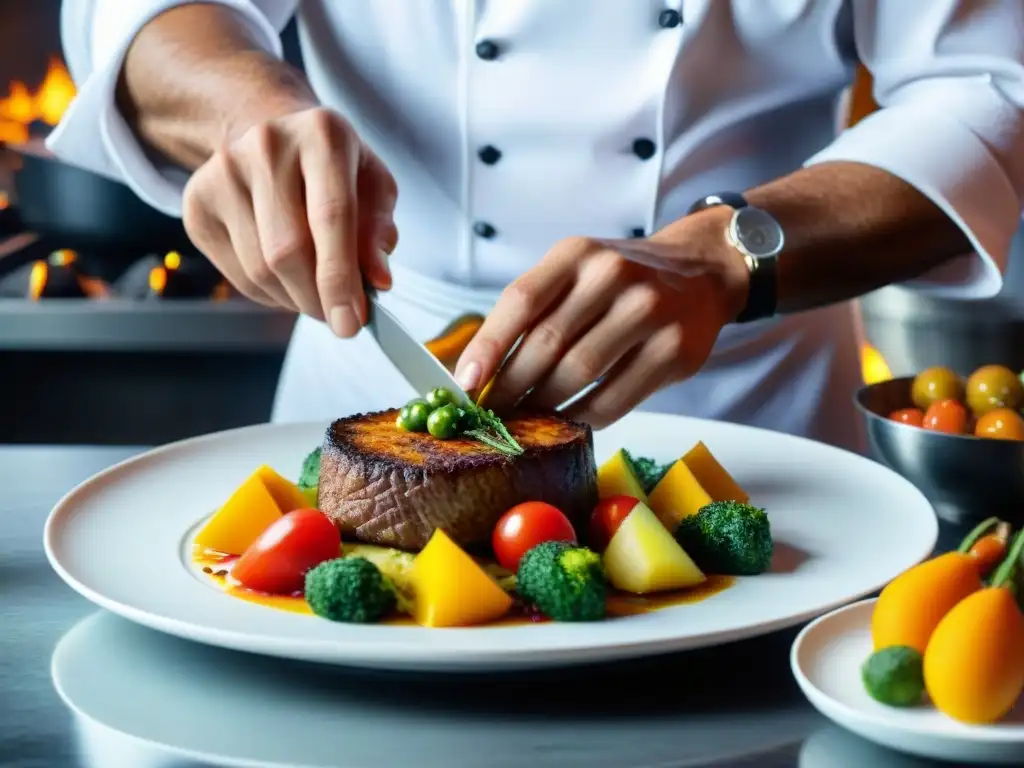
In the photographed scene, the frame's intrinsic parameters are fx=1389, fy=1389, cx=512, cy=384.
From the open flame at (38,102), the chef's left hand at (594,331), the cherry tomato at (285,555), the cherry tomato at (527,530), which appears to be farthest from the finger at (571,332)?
the open flame at (38,102)

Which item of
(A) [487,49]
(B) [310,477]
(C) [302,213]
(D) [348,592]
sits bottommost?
(B) [310,477]

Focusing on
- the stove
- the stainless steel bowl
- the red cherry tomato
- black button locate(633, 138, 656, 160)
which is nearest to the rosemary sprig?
the red cherry tomato

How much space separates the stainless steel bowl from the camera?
1.55m

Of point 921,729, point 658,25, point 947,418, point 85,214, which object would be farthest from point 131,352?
point 921,729

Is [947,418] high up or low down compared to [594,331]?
down

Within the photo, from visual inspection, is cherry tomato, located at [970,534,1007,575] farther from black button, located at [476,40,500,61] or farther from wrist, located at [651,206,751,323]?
black button, located at [476,40,500,61]

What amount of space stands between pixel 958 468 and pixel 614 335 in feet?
1.40

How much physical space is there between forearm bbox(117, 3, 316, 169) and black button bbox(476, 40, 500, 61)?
0.28 meters

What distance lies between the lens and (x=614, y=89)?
216cm

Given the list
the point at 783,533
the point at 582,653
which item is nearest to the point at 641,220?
the point at 783,533

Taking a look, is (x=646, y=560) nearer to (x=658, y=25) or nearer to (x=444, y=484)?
(x=444, y=484)

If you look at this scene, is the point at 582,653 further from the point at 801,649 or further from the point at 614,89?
the point at 614,89

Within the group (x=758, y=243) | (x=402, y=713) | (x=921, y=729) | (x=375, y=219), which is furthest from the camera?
(x=758, y=243)

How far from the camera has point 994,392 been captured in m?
1.78
